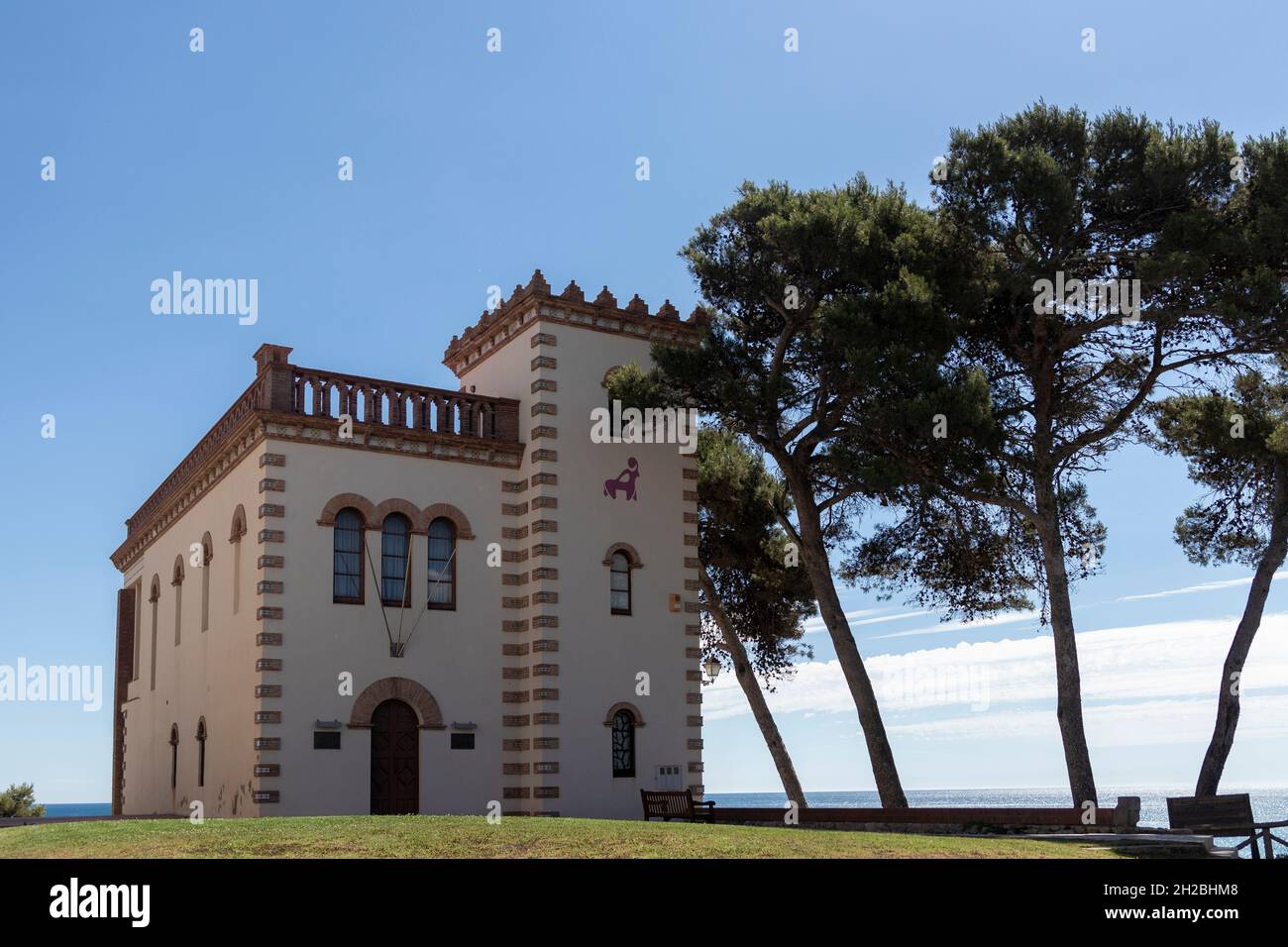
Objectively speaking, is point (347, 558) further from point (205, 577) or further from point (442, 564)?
point (205, 577)

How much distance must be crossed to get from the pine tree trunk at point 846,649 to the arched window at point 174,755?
45.6ft

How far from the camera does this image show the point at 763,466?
31000 millimetres

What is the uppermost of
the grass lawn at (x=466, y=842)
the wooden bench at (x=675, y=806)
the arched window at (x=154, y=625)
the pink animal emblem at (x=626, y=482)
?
the pink animal emblem at (x=626, y=482)

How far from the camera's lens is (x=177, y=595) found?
30.0 m

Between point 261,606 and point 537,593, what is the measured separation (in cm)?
503

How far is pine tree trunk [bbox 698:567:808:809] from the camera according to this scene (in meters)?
31.8

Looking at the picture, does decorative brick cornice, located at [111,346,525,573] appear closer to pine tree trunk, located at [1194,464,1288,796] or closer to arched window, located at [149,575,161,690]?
arched window, located at [149,575,161,690]

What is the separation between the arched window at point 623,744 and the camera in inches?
994

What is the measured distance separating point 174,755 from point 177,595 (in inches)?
144

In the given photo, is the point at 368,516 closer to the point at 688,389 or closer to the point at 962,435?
the point at 688,389

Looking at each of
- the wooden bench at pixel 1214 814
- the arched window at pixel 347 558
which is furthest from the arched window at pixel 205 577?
the wooden bench at pixel 1214 814

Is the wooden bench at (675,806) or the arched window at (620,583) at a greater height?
the arched window at (620,583)

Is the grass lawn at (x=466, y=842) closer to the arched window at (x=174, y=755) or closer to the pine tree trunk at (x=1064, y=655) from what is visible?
the pine tree trunk at (x=1064, y=655)
